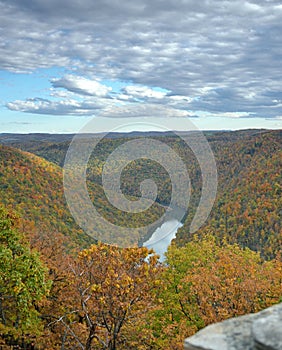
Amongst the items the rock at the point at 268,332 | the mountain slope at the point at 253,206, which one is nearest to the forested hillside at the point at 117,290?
Answer: the rock at the point at 268,332

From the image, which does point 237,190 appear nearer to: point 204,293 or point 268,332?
point 204,293

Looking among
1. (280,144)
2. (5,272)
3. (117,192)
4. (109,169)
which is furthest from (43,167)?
(5,272)

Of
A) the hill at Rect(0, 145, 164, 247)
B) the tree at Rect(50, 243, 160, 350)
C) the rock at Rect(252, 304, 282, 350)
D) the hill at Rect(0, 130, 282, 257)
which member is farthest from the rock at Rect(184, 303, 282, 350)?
the hill at Rect(0, 145, 164, 247)

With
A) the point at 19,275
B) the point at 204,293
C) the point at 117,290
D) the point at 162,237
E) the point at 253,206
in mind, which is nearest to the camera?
the point at 19,275

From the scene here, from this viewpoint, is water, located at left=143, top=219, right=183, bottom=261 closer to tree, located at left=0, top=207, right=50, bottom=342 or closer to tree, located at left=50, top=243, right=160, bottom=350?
tree, located at left=50, top=243, right=160, bottom=350

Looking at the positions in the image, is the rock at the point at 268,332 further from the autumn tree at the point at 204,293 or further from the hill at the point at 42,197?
the hill at the point at 42,197

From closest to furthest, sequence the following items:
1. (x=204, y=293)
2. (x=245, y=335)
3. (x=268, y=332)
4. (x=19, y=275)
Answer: (x=268, y=332), (x=245, y=335), (x=19, y=275), (x=204, y=293)

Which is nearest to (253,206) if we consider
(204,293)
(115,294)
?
(204,293)
